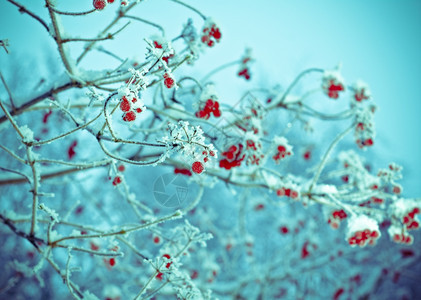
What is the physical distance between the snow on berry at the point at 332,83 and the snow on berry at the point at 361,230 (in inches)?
52.7

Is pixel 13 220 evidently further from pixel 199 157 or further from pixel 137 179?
pixel 137 179

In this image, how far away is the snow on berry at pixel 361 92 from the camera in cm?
295

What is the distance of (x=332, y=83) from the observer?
9.59 feet

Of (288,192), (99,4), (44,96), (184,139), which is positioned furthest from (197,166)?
(44,96)

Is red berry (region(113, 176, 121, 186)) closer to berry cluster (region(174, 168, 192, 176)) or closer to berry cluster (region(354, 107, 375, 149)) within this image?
berry cluster (region(174, 168, 192, 176))

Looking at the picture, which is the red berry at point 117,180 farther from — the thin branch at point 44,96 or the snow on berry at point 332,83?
the snow on berry at point 332,83

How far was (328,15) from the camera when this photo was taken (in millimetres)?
102000

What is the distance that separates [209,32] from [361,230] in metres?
1.89

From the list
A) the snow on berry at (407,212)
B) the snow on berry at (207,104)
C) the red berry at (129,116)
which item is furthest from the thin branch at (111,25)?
the snow on berry at (407,212)

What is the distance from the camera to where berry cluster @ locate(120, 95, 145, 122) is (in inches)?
48.6

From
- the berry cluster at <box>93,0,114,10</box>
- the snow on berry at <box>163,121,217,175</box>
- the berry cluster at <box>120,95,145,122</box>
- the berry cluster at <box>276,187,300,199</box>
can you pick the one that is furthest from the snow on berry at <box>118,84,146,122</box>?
the berry cluster at <box>276,187,300,199</box>

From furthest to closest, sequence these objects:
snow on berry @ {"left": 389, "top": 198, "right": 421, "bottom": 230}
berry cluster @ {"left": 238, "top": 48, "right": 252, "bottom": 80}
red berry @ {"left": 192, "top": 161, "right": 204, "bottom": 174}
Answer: berry cluster @ {"left": 238, "top": 48, "right": 252, "bottom": 80}, snow on berry @ {"left": 389, "top": 198, "right": 421, "bottom": 230}, red berry @ {"left": 192, "top": 161, "right": 204, "bottom": 174}

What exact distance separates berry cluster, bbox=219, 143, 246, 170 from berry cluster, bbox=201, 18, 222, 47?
93 cm

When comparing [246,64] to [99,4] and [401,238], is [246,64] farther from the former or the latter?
[401,238]
